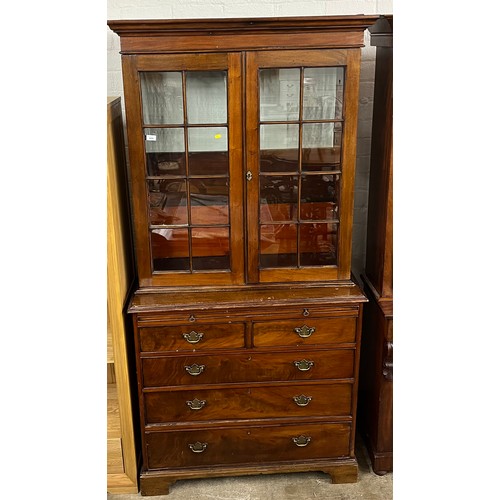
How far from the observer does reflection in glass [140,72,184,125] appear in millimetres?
1808

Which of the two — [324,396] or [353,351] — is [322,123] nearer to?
[353,351]

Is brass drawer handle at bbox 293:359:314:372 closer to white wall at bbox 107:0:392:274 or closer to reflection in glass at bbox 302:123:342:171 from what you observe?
reflection in glass at bbox 302:123:342:171

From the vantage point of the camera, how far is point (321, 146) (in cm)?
191

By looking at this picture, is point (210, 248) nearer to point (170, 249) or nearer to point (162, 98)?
point (170, 249)

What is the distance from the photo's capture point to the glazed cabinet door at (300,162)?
1818 mm

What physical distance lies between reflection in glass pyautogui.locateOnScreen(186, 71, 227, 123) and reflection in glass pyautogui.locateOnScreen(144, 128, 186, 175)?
0.26 feet

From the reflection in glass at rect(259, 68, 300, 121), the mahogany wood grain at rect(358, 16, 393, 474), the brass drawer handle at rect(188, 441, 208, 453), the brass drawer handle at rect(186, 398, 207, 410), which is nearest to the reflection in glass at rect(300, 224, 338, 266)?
the mahogany wood grain at rect(358, 16, 393, 474)

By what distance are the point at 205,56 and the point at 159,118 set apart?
246mm

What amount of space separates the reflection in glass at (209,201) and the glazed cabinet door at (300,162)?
3.5 inches

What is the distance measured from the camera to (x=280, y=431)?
212cm

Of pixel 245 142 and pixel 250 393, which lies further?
pixel 250 393
